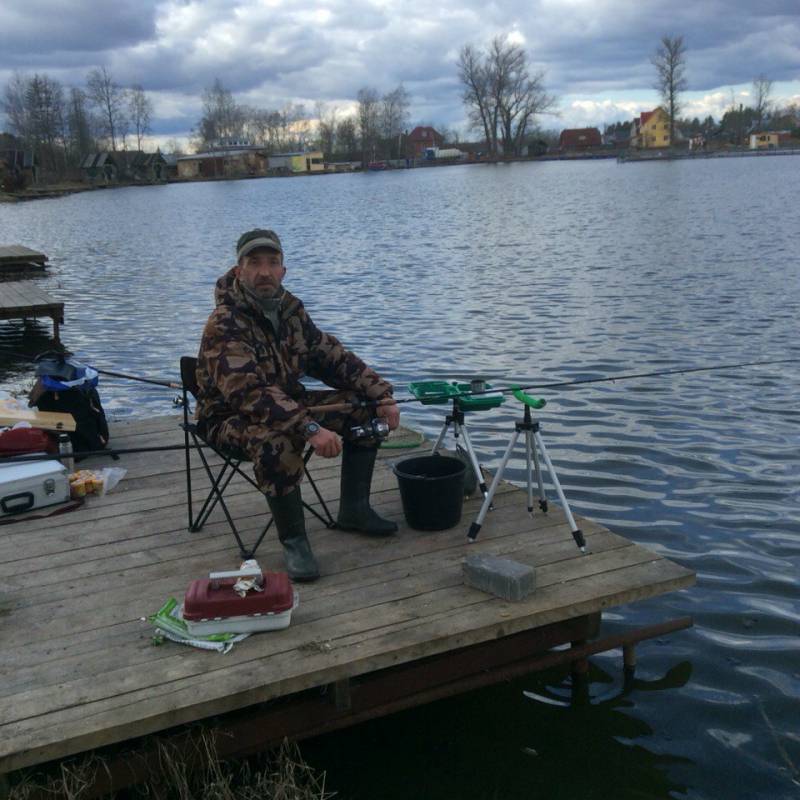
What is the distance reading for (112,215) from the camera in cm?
4569

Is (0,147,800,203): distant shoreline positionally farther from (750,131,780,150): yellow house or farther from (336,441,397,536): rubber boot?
(336,441,397,536): rubber boot

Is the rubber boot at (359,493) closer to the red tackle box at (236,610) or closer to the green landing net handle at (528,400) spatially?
the green landing net handle at (528,400)

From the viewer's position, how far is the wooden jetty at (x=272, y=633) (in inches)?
126

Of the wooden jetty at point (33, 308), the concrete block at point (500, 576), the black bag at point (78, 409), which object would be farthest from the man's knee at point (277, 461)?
the wooden jetty at point (33, 308)

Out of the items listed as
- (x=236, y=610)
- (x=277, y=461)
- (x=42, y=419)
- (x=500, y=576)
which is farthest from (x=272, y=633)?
(x=42, y=419)

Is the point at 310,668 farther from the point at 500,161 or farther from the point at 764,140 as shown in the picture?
the point at 764,140

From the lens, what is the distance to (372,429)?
440 centimetres

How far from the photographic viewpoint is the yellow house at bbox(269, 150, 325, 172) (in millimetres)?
131125

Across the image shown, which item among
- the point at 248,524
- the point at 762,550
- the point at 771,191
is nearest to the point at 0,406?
the point at 248,524

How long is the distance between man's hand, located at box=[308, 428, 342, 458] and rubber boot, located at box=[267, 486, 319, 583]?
1.07 feet

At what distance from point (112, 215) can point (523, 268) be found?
3241 centimetres

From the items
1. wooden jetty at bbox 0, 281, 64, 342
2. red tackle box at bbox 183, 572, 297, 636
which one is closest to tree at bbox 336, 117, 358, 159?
wooden jetty at bbox 0, 281, 64, 342

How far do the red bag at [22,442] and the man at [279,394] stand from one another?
1675 mm

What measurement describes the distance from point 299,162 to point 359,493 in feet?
431
